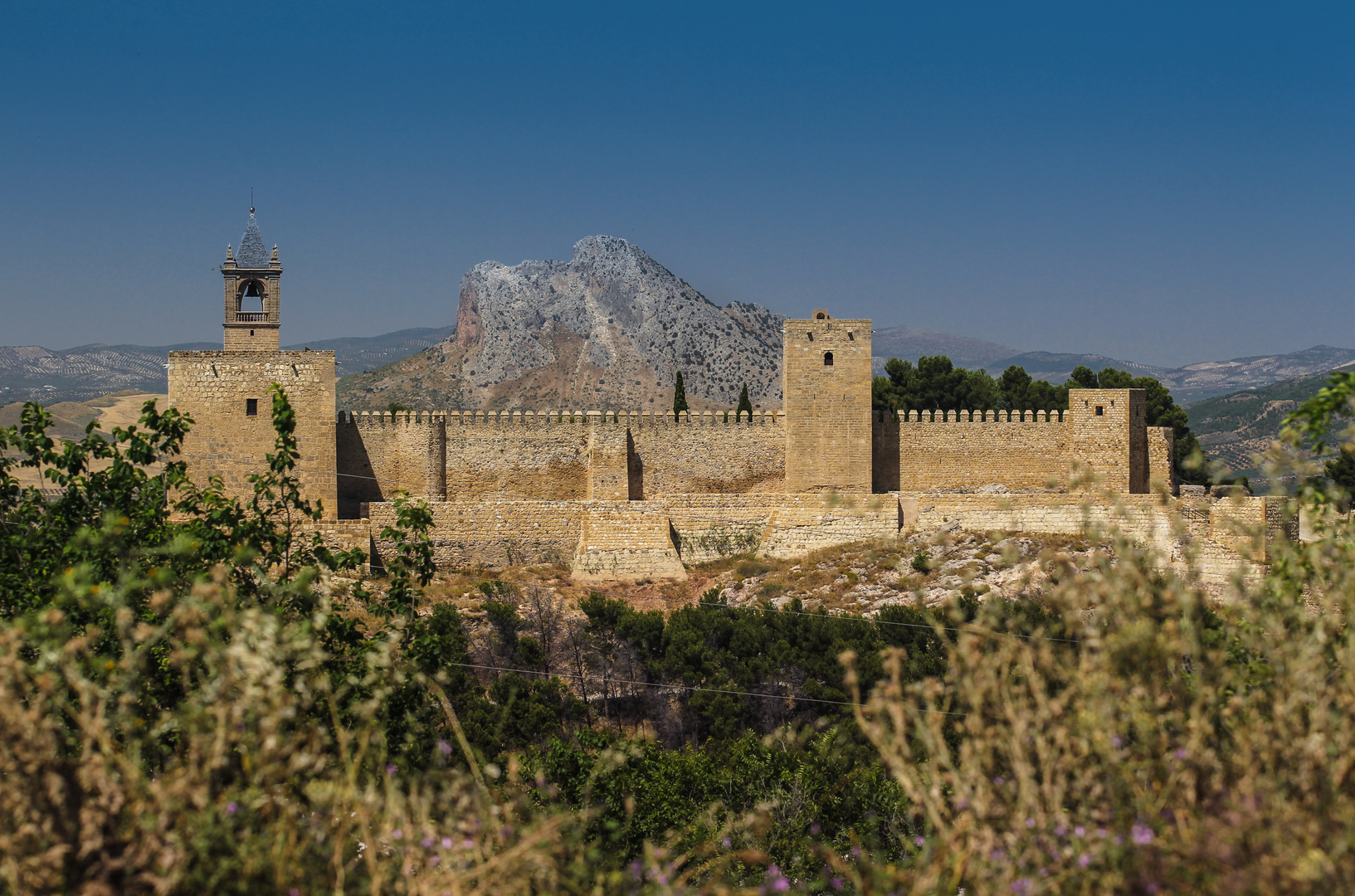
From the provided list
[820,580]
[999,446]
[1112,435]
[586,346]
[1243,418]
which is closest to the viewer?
[820,580]

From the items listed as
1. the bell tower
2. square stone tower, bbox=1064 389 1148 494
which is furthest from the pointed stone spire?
square stone tower, bbox=1064 389 1148 494

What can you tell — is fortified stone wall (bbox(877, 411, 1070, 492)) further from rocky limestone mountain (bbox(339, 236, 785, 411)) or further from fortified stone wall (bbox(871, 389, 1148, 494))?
rocky limestone mountain (bbox(339, 236, 785, 411))

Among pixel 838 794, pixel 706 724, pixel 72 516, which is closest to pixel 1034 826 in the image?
pixel 72 516

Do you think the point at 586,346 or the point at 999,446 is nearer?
the point at 999,446

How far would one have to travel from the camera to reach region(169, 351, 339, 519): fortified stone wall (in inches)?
1001

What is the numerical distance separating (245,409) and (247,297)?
3.86 metres

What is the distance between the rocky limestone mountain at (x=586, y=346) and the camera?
90.2 metres

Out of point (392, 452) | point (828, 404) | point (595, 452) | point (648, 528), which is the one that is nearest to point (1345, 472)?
point (828, 404)

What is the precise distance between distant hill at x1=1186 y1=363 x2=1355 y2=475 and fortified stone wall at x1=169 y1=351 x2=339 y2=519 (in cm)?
8427

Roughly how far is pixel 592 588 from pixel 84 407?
3036 inches

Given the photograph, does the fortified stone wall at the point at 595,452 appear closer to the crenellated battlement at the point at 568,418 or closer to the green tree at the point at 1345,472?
the crenellated battlement at the point at 568,418

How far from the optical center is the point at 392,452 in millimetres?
27641

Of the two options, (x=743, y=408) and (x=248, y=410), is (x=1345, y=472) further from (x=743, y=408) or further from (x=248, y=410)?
(x=248, y=410)

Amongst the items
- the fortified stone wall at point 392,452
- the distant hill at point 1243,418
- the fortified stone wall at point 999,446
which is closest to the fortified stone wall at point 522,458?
the fortified stone wall at point 392,452
